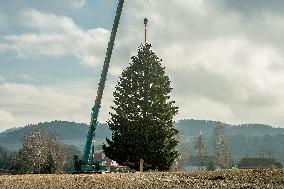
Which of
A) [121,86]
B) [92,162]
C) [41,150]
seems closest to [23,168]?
[41,150]

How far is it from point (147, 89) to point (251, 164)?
284 feet

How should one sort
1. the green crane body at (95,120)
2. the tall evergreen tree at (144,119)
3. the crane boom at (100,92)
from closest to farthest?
the green crane body at (95,120)
the crane boom at (100,92)
the tall evergreen tree at (144,119)

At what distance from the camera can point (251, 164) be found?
4877 inches

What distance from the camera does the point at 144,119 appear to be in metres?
45.2

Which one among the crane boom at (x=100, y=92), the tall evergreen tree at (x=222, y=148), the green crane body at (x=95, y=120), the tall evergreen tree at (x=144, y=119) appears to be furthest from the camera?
the tall evergreen tree at (x=222, y=148)

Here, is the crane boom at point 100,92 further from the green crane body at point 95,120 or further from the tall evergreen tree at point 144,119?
the tall evergreen tree at point 144,119

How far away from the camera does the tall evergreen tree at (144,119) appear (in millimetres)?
43750

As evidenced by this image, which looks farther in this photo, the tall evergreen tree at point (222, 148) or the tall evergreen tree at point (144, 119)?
the tall evergreen tree at point (222, 148)

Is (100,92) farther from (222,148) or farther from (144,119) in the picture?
(222,148)

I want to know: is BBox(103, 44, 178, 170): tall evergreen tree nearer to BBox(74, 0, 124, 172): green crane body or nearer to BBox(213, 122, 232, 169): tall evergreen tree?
BBox(74, 0, 124, 172): green crane body

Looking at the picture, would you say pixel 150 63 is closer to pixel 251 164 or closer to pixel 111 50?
pixel 111 50

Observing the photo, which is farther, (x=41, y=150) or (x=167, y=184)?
(x=41, y=150)

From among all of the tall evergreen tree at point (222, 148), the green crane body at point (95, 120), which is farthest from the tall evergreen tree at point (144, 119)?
the tall evergreen tree at point (222, 148)

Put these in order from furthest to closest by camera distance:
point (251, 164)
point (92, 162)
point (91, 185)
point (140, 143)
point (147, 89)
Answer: point (251, 164) → point (147, 89) → point (140, 143) → point (92, 162) → point (91, 185)
